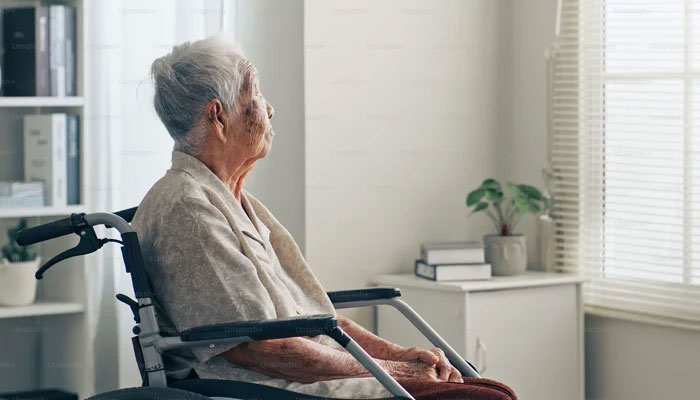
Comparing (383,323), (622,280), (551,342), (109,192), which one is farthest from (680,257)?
(109,192)

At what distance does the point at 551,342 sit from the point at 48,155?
5.44 ft

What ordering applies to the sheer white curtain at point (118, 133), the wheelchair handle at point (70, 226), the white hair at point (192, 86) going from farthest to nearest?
the sheer white curtain at point (118, 133) → the white hair at point (192, 86) → the wheelchair handle at point (70, 226)

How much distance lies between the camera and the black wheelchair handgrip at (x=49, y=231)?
1927 millimetres

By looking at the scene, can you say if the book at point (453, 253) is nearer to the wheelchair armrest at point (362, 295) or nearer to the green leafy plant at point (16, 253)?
the wheelchair armrest at point (362, 295)

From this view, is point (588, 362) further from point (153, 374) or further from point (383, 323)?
point (153, 374)

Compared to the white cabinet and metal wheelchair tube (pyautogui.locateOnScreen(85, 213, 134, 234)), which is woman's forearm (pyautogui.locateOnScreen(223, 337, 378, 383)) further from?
the white cabinet

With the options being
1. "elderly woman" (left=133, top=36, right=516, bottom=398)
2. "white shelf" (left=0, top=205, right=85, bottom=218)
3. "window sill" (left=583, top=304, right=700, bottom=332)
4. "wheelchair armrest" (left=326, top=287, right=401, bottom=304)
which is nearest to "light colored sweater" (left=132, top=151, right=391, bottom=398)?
"elderly woman" (left=133, top=36, right=516, bottom=398)

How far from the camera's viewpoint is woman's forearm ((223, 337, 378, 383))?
193cm

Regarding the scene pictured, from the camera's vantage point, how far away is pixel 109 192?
10.0 ft

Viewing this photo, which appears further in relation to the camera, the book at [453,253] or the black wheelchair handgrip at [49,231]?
the book at [453,253]

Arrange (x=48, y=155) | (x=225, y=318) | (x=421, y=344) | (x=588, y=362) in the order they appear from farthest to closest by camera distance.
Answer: (x=588, y=362), (x=421, y=344), (x=48, y=155), (x=225, y=318)

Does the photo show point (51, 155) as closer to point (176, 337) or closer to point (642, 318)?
point (176, 337)

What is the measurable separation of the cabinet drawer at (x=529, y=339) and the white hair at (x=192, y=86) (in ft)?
4.09

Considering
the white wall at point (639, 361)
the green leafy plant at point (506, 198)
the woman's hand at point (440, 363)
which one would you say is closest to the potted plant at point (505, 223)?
the green leafy plant at point (506, 198)
